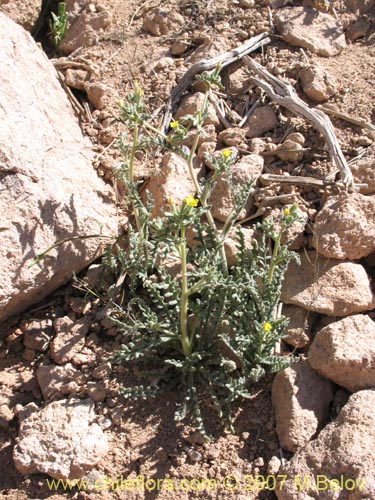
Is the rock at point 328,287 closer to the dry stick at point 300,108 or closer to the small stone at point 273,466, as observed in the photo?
the dry stick at point 300,108

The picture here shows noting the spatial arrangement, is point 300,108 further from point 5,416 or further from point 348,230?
point 5,416

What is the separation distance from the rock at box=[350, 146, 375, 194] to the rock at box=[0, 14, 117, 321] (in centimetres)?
155

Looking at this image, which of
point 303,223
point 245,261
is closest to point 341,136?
point 303,223

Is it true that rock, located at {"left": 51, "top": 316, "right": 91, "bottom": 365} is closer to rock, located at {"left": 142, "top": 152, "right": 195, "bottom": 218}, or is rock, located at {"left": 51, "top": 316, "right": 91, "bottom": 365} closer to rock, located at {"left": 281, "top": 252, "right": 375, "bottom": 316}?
rock, located at {"left": 142, "top": 152, "right": 195, "bottom": 218}

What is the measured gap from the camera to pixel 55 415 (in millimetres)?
3318

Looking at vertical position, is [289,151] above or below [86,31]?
below

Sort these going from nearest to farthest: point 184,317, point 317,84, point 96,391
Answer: point 184,317 → point 96,391 → point 317,84

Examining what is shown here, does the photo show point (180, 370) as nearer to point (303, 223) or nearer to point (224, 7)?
point (303, 223)

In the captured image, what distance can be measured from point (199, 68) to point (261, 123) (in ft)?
1.92

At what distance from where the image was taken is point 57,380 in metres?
3.54

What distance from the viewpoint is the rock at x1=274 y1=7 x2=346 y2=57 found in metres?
4.71

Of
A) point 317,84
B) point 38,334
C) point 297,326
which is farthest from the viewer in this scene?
point 317,84

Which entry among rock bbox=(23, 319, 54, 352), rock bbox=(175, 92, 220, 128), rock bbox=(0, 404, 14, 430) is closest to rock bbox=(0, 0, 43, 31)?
rock bbox=(175, 92, 220, 128)

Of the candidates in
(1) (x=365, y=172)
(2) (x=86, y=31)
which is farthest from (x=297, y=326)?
(2) (x=86, y=31)
